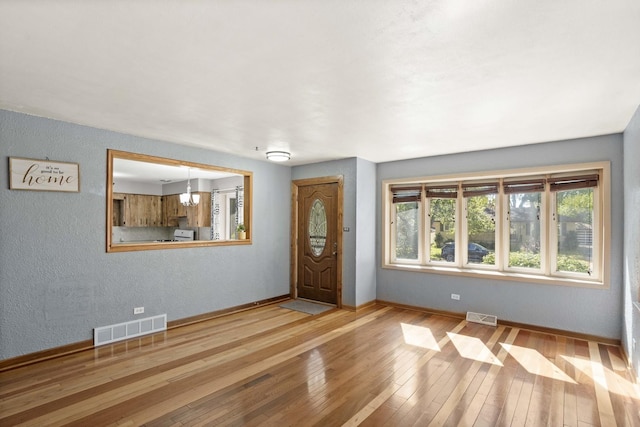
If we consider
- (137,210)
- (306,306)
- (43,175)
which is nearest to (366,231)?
(306,306)

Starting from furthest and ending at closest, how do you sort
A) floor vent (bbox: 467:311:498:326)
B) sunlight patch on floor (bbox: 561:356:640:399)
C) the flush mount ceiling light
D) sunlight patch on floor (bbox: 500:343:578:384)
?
the flush mount ceiling light
floor vent (bbox: 467:311:498:326)
sunlight patch on floor (bbox: 500:343:578:384)
sunlight patch on floor (bbox: 561:356:640:399)

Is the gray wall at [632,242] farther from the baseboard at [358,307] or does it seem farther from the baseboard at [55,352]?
the baseboard at [55,352]

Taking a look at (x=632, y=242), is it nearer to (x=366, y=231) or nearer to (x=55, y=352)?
(x=366, y=231)

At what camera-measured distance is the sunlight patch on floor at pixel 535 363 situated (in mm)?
3205

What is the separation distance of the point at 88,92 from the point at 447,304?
5.23 metres

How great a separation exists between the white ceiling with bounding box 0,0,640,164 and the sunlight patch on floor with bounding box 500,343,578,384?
2.54 meters

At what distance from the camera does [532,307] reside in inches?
178

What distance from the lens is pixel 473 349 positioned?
3.85 m

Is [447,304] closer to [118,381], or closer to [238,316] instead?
[238,316]

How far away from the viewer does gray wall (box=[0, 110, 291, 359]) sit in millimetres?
3312

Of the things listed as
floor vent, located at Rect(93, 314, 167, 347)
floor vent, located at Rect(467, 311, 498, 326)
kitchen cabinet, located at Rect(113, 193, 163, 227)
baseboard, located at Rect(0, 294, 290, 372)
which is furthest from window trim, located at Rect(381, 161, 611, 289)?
kitchen cabinet, located at Rect(113, 193, 163, 227)

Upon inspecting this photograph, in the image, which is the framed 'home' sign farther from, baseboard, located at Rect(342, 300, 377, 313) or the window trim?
the window trim

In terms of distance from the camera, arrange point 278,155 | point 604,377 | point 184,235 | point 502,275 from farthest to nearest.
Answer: point 184,235 → point 278,155 → point 502,275 → point 604,377

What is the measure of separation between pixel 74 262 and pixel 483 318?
209 inches
